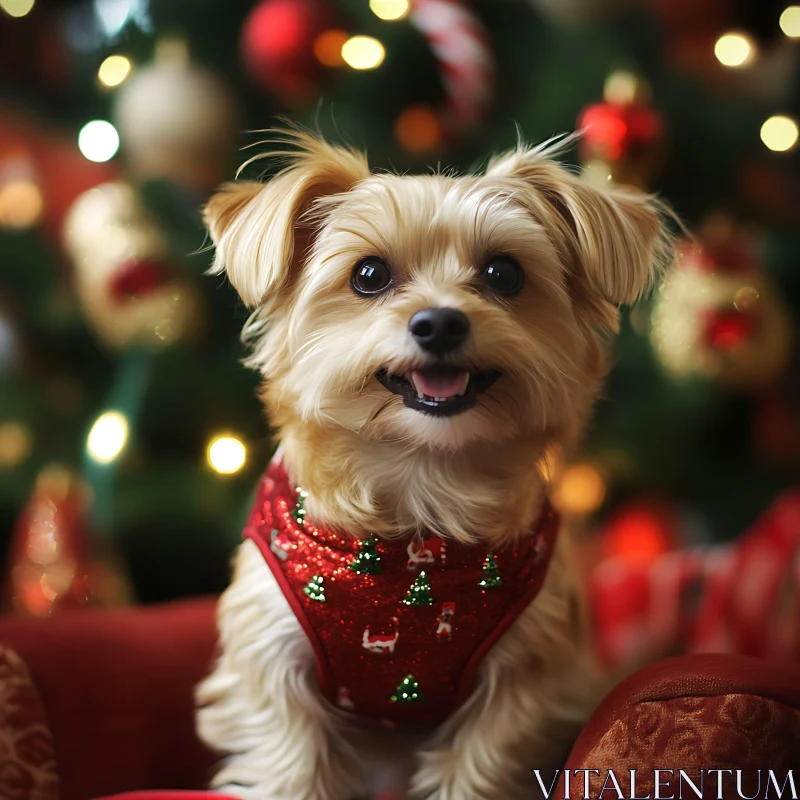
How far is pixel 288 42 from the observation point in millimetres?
1413

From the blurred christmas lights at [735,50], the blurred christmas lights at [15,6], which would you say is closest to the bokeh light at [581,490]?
the blurred christmas lights at [735,50]

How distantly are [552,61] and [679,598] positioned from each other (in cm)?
110

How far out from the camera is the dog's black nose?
2.82ft

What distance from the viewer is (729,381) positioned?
1714mm

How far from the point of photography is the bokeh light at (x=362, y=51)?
4.80 feet

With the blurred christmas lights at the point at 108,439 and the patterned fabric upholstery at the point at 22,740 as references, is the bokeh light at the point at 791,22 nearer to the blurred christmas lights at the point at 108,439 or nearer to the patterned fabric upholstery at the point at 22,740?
the blurred christmas lights at the point at 108,439

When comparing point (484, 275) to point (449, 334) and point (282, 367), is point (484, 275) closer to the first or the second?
point (449, 334)

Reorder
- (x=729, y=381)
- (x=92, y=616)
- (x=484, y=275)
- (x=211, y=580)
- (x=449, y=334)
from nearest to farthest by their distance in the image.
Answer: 1. (x=449, y=334)
2. (x=484, y=275)
3. (x=92, y=616)
4. (x=729, y=381)
5. (x=211, y=580)

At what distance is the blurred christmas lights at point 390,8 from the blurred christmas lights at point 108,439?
93 centimetres

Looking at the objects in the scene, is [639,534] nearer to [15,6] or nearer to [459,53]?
[459,53]

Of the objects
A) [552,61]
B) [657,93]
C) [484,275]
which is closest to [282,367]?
[484,275]

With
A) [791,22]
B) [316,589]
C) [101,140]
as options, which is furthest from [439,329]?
[791,22]

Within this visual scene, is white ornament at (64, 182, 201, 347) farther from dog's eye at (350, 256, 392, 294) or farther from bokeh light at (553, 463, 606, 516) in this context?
bokeh light at (553, 463, 606, 516)

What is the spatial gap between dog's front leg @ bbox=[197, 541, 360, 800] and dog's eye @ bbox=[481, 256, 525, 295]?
18.2 inches
